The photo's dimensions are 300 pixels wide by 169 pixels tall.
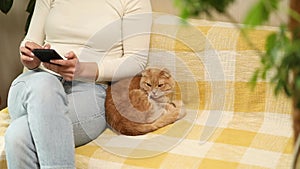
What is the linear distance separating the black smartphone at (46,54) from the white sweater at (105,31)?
15 centimetres

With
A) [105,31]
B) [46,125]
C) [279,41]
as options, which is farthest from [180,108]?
[279,41]

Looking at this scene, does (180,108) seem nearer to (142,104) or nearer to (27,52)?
(142,104)

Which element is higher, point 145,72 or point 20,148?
point 145,72

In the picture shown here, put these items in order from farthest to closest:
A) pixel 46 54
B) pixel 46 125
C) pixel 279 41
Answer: pixel 46 54, pixel 46 125, pixel 279 41

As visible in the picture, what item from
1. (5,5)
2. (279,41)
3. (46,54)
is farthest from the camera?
(5,5)

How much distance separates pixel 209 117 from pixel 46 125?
619 mm

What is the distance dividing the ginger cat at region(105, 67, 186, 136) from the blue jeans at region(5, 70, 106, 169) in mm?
82

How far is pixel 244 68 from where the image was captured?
1855 millimetres

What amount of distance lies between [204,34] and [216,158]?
0.56 meters

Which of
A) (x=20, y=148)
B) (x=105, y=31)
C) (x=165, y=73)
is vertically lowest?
(x=20, y=148)

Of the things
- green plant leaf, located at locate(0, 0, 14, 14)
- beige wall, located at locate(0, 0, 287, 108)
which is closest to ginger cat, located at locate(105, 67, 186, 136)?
green plant leaf, located at locate(0, 0, 14, 14)

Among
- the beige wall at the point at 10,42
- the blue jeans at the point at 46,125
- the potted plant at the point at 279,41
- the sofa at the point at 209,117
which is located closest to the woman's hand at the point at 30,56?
the blue jeans at the point at 46,125

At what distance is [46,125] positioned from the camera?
1.57m

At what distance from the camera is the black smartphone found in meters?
1.71
